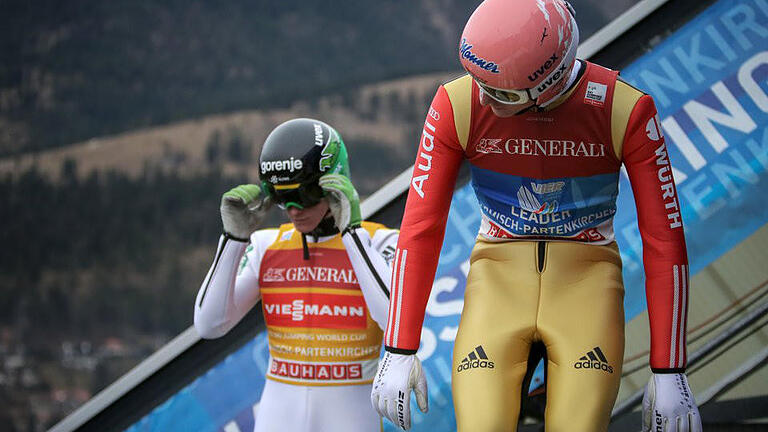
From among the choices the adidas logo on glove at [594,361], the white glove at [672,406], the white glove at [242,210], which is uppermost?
the white glove at [242,210]

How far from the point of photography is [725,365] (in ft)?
11.6

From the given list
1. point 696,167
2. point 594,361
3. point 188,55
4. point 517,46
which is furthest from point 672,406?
point 188,55

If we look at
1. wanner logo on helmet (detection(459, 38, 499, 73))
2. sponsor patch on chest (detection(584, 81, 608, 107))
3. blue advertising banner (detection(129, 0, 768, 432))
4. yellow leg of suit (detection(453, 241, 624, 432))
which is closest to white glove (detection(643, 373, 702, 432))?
yellow leg of suit (detection(453, 241, 624, 432))

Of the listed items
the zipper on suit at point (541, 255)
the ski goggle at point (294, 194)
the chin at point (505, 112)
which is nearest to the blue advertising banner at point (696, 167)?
the ski goggle at point (294, 194)

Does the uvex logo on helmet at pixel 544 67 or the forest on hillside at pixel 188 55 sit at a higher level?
the forest on hillside at pixel 188 55

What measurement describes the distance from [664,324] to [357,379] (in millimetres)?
1317

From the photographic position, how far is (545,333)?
2.21m

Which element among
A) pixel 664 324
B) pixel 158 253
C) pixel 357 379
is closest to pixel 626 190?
pixel 357 379

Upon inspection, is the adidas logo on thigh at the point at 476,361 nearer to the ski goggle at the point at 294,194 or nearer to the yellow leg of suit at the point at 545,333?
the yellow leg of suit at the point at 545,333

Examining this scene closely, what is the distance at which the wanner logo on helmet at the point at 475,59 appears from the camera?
2.07 m

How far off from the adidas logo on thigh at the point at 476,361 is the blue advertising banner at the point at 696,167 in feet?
6.74

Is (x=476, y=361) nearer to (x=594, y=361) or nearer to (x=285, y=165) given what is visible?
(x=594, y=361)

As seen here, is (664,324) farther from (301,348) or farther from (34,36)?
(34,36)

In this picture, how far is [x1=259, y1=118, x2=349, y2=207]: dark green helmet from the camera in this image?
121 inches
